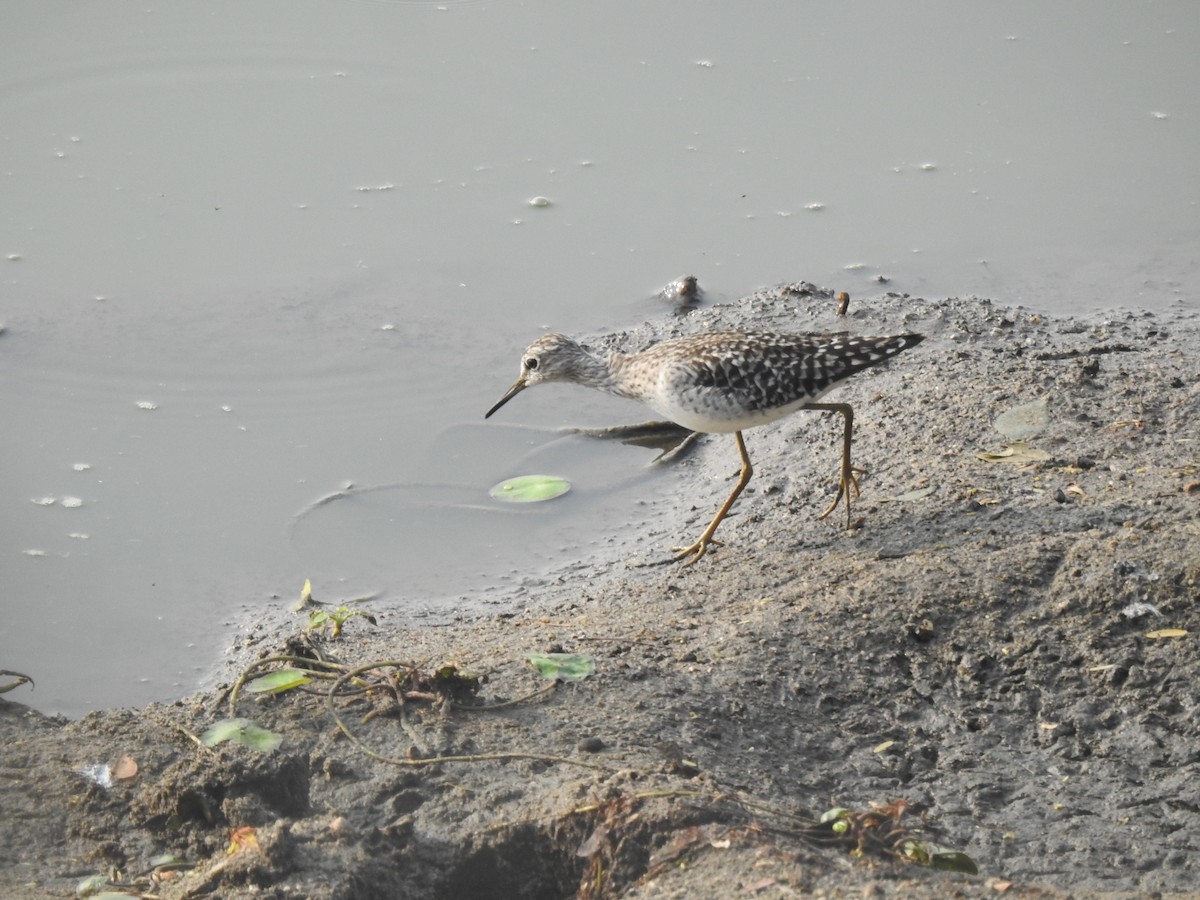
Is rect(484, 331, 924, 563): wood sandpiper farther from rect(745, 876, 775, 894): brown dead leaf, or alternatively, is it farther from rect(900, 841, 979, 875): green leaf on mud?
rect(745, 876, 775, 894): brown dead leaf

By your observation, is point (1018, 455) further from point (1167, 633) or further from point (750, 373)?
point (1167, 633)

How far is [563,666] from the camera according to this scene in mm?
4078

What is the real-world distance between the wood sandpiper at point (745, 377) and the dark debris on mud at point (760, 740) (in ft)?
1.55

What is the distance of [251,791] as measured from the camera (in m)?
3.71

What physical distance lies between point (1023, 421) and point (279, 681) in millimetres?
3758

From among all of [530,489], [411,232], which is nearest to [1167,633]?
[530,489]

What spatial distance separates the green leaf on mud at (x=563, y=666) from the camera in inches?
158

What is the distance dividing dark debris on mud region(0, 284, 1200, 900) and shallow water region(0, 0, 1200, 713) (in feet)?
3.00

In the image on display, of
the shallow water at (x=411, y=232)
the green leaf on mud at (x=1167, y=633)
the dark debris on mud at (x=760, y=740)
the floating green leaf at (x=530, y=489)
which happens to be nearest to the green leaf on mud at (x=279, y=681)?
the dark debris on mud at (x=760, y=740)

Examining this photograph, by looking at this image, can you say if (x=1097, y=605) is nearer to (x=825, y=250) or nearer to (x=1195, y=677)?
(x=1195, y=677)

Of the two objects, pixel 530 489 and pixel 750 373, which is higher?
pixel 750 373

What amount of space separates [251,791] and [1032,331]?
5.22m

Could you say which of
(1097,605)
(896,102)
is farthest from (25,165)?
(1097,605)

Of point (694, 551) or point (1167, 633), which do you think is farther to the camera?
point (694, 551)
